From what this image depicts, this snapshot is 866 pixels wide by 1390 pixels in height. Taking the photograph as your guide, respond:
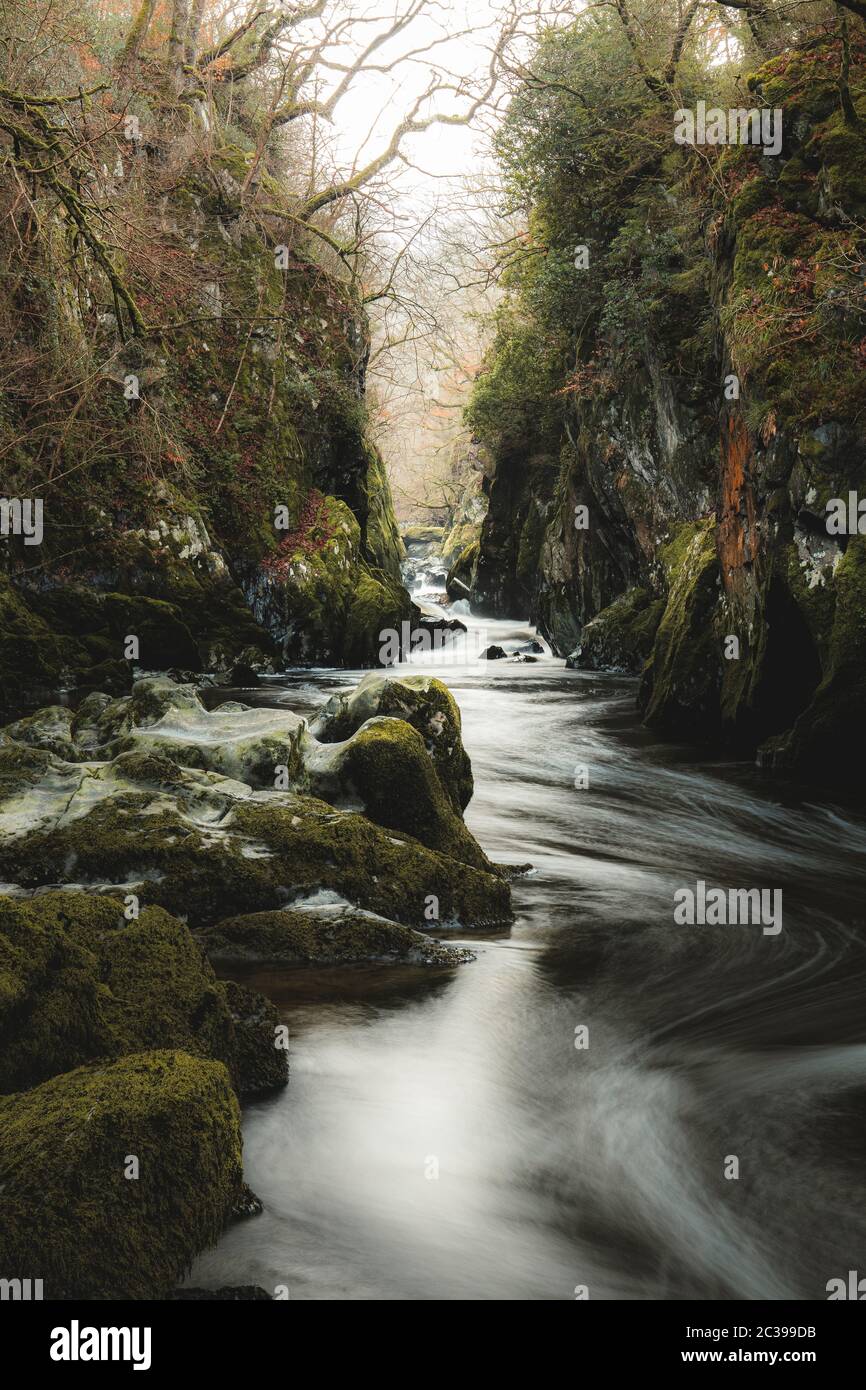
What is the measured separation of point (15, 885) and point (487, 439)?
24.7m

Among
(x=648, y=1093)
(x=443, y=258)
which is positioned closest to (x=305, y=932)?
(x=648, y=1093)

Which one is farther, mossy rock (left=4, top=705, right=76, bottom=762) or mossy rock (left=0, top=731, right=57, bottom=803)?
mossy rock (left=4, top=705, right=76, bottom=762)

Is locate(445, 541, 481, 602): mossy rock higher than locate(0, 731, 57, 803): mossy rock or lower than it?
higher

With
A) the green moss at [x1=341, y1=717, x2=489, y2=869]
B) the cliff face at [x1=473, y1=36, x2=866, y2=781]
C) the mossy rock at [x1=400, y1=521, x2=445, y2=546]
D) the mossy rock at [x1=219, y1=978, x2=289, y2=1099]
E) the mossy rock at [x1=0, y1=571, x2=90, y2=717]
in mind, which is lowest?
the mossy rock at [x1=219, y1=978, x2=289, y2=1099]

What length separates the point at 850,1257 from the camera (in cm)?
312

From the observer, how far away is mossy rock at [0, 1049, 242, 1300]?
2588 millimetres

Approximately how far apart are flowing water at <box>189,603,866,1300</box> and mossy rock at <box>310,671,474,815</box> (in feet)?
3.70

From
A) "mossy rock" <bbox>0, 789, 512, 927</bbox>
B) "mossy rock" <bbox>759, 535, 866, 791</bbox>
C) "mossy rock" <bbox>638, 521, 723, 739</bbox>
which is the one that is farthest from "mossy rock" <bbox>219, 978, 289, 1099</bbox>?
"mossy rock" <bbox>638, 521, 723, 739</bbox>

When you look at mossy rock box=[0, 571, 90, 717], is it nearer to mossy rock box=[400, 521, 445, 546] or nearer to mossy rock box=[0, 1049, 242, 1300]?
mossy rock box=[0, 1049, 242, 1300]

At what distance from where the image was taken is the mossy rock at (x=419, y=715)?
7.36 m

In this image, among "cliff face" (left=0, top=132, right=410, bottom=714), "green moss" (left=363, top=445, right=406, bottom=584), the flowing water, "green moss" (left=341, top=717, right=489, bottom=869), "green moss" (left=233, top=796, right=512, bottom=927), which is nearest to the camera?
the flowing water

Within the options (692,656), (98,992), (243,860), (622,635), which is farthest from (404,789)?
(622,635)

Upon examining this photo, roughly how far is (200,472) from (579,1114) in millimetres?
17002

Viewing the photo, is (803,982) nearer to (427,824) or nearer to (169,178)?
(427,824)
